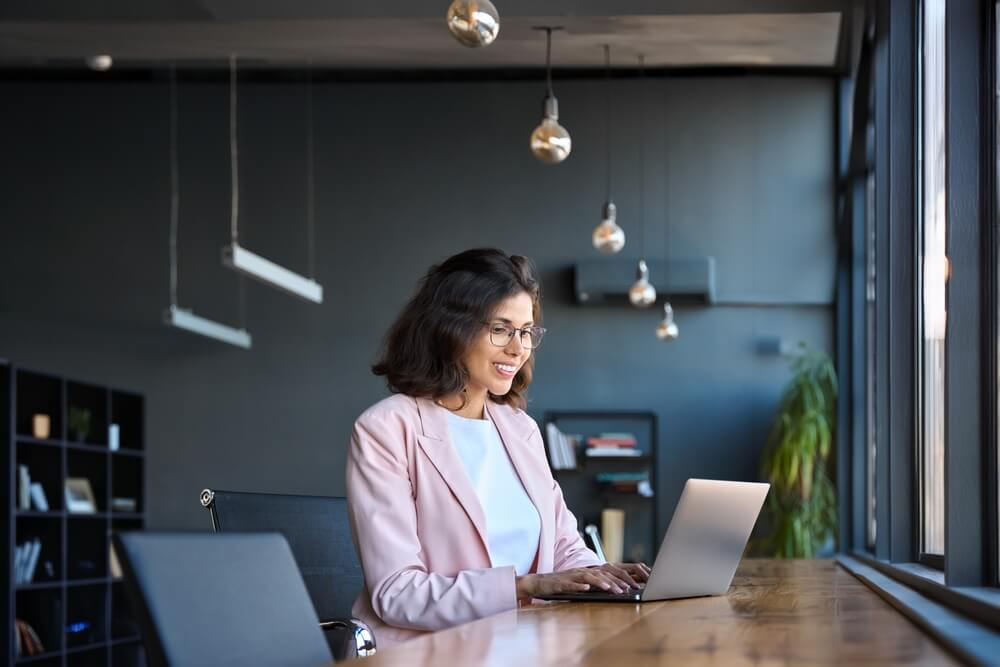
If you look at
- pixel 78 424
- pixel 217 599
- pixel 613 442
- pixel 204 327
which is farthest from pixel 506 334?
pixel 613 442

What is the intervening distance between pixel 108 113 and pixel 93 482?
9.37 feet

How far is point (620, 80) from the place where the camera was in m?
9.94

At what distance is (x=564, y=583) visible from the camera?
2283mm

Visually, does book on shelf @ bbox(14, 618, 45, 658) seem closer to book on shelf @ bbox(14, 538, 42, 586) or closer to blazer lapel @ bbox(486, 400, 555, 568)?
book on shelf @ bbox(14, 538, 42, 586)

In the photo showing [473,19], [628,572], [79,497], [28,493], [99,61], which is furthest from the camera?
[99,61]

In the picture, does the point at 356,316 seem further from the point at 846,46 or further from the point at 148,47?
the point at 846,46

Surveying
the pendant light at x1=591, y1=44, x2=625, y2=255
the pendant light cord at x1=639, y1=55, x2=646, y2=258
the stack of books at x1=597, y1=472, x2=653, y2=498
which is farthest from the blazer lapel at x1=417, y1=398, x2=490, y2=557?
the pendant light cord at x1=639, y1=55, x2=646, y2=258

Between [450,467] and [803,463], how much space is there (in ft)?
22.1

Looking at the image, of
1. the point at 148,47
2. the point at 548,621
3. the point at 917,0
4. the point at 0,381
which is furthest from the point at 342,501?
the point at 148,47

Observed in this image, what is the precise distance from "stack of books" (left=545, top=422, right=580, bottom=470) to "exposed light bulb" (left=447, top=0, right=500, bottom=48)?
203 inches

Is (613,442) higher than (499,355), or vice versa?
(499,355)

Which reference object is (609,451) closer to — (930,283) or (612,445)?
(612,445)

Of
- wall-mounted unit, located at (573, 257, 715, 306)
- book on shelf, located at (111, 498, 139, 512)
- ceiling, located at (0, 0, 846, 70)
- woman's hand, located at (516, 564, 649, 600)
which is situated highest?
ceiling, located at (0, 0, 846, 70)

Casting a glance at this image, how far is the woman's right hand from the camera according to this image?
228cm
